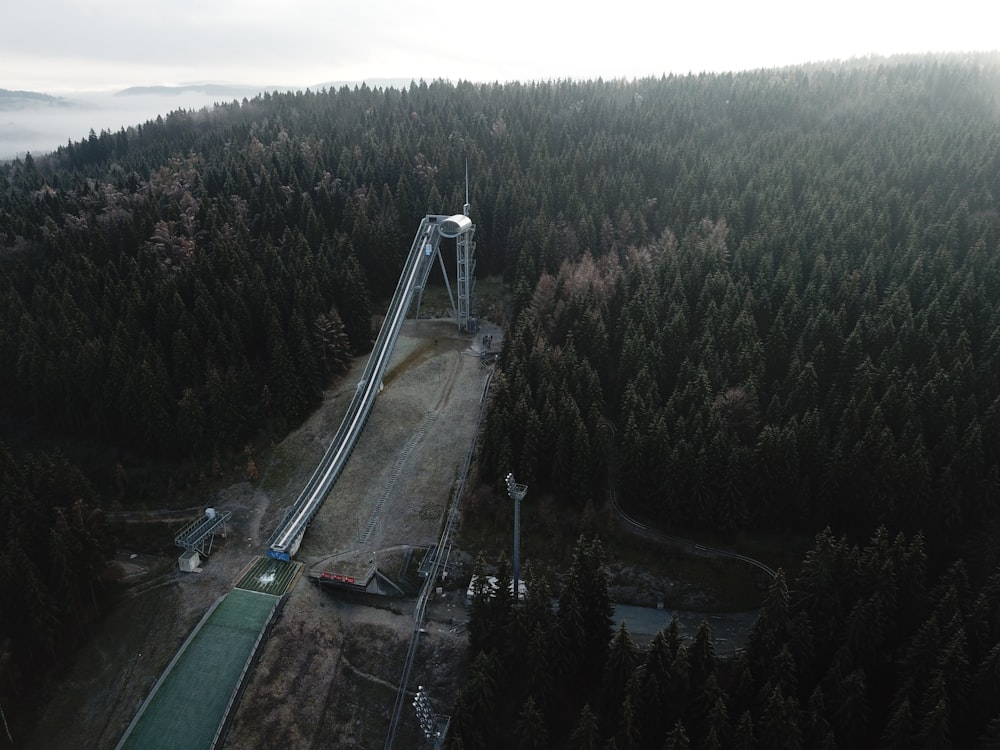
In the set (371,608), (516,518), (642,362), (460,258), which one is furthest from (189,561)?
(460,258)

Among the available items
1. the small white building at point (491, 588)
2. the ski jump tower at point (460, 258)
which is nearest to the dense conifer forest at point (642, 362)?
the small white building at point (491, 588)

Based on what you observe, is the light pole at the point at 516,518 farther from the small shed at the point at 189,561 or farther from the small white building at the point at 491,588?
the small shed at the point at 189,561

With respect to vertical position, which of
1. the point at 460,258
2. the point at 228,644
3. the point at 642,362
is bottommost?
the point at 228,644

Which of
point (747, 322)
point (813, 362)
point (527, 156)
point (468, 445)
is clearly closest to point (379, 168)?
point (527, 156)

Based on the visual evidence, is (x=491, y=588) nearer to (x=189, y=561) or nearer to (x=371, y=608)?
(x=371, y=608)

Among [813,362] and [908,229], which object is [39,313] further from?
[908,229]
